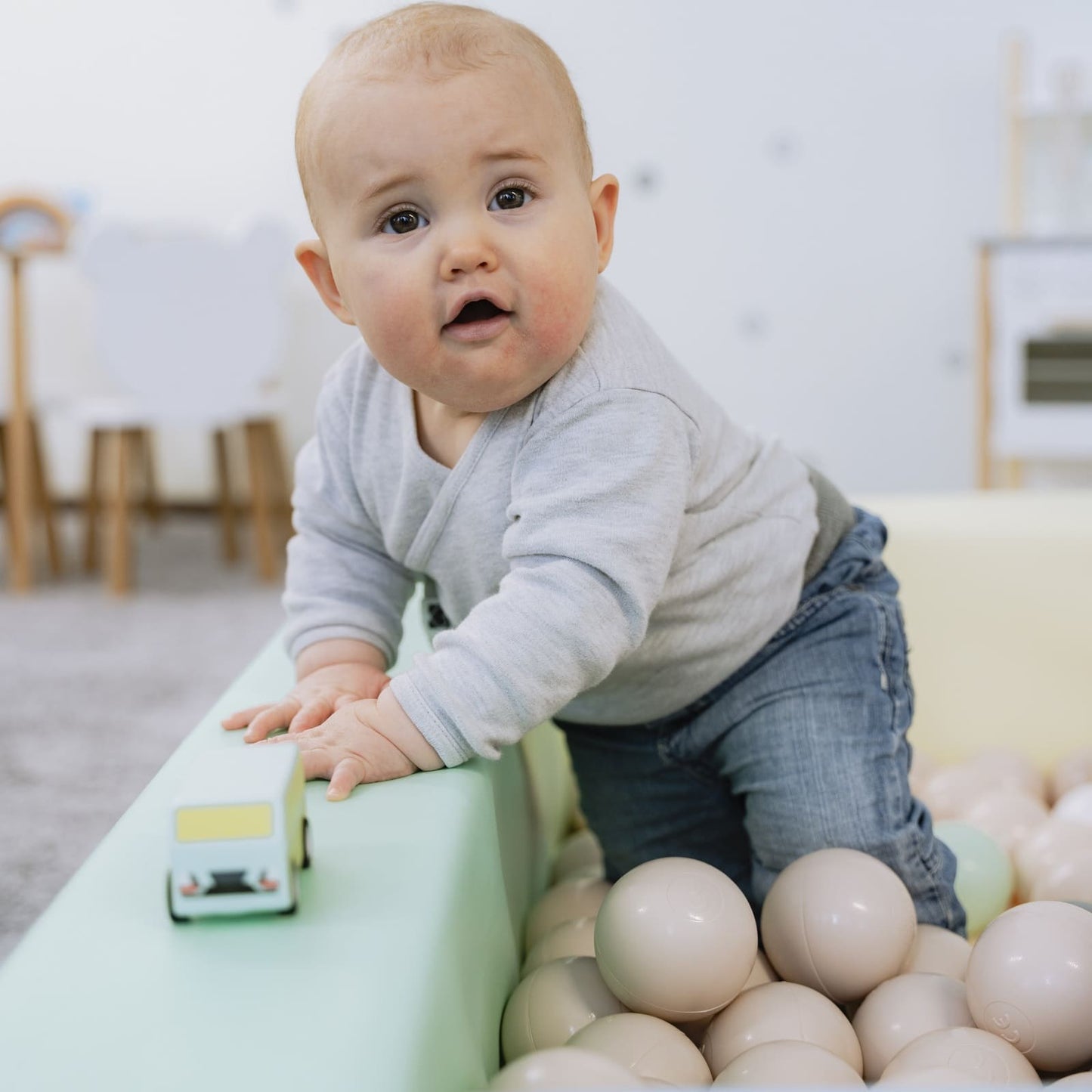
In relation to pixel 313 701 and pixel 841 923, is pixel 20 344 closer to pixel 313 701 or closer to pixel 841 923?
pixel 313 701

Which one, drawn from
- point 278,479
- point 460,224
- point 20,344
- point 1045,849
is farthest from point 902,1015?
point 278,479

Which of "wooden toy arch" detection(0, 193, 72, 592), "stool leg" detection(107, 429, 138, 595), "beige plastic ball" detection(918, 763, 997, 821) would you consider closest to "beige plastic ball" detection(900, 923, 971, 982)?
"beige plastic ball" detection(918, 763, 997, 821)

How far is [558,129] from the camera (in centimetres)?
70

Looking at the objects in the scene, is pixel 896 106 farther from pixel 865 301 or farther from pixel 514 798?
pixel 514 798

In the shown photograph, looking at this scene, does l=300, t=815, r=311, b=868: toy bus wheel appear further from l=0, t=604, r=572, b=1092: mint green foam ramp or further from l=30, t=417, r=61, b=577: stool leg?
l=30, t=417, r=61, b=577: stool leg

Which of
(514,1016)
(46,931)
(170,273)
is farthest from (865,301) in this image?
(46,931)

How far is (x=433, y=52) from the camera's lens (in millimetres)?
677

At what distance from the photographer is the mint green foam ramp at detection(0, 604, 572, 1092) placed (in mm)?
474

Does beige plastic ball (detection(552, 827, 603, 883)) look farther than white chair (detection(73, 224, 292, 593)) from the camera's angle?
No

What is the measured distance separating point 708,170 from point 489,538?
2247mm

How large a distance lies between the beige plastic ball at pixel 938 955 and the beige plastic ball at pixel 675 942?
136 mm

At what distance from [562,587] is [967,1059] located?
0.30 m

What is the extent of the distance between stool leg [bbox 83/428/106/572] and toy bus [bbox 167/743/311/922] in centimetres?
228

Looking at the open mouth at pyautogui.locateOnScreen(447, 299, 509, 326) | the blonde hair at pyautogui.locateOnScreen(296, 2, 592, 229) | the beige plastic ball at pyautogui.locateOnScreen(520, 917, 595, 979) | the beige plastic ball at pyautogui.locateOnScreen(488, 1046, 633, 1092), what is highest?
the blonde hair at pyautogui.locateOnScreen(296, 2, 592, 229)
